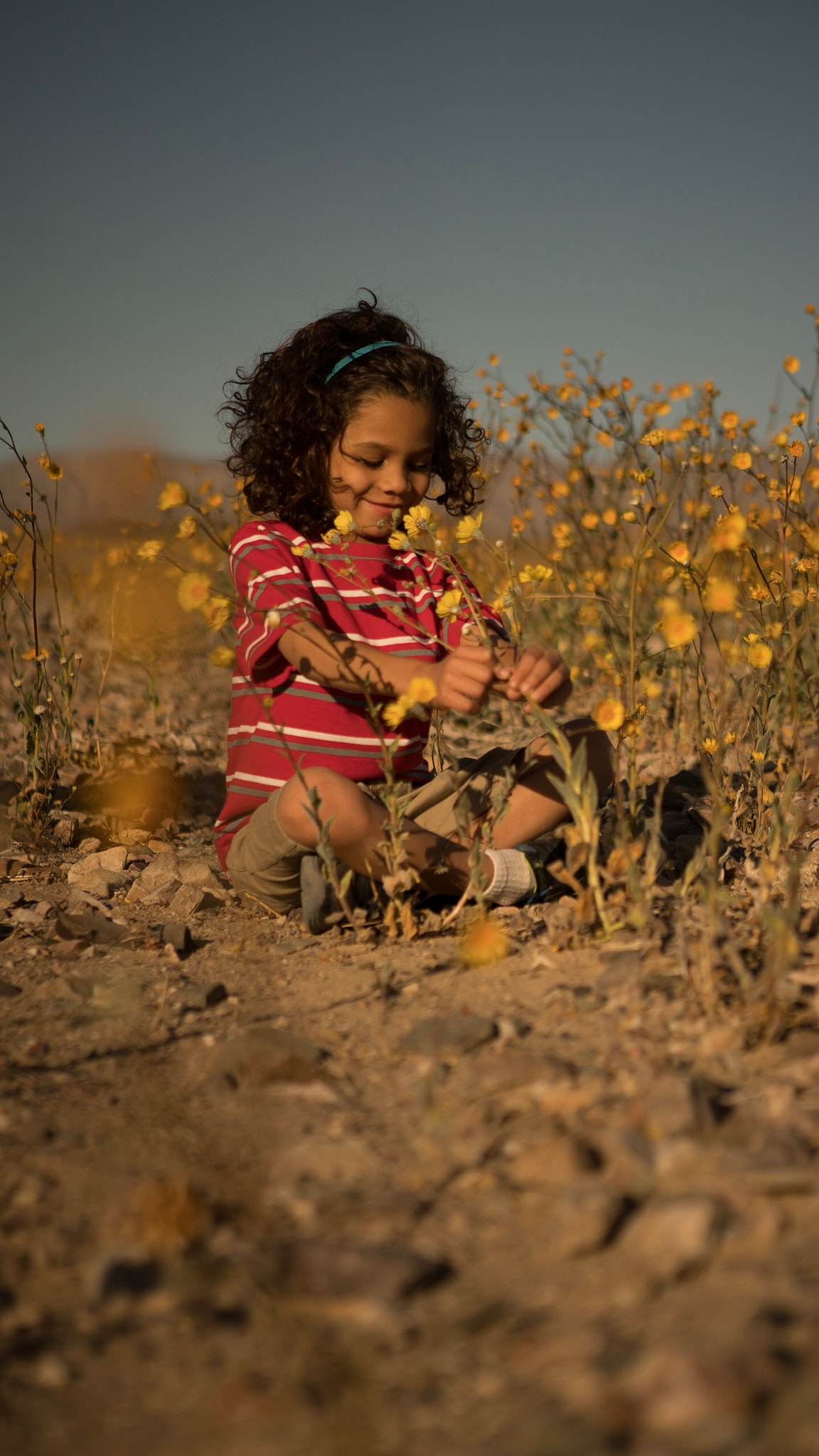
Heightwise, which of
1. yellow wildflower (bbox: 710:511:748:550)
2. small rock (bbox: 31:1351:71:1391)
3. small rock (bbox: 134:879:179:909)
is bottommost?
small rock (bbox: 134:879:179:909)

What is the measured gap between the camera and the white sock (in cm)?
221

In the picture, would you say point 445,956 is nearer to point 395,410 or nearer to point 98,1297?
point 98,1297

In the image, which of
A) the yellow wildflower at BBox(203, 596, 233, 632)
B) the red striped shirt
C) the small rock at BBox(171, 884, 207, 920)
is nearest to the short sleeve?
the red striped shirt

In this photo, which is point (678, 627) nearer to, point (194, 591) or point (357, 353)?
point (194, 591)

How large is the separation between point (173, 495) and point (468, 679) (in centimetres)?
65

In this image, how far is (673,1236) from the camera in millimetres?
1026

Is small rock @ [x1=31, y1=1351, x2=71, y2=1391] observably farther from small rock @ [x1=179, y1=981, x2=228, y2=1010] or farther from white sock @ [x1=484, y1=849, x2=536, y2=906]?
white sock @ [x1=484, y1=849, x2=536, y2=906]

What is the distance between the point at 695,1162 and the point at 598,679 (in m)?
3.42

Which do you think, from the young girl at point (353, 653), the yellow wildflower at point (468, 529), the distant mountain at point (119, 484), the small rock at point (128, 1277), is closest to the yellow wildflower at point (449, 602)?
the young girl at point (353, 653)

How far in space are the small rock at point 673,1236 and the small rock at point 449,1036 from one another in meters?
0.47

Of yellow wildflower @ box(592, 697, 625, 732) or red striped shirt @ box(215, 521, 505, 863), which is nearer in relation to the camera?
yellow wildflower @ box(592, 697, 625, 732)

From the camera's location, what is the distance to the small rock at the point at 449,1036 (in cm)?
152

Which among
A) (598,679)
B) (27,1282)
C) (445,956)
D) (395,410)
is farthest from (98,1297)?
(598,679)

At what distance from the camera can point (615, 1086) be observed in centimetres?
136
